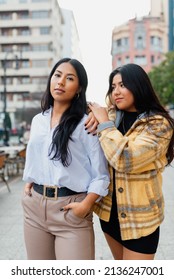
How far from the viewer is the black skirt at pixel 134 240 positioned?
1.92m

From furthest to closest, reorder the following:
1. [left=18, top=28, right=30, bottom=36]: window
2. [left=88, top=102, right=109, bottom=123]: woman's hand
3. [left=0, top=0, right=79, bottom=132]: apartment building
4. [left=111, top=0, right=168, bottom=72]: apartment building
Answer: [left=111, top=0, right=168, bottom=72]: apartment building
[left=18, top=28, right=30, bottom=36]: window
[left=0, top=0, right=79, bottom=132]: apartment building
[left=88, top=102, right=109, bottom=123]: woman's hand

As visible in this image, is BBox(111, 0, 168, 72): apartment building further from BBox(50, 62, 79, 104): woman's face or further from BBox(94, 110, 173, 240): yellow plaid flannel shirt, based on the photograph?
BBox(94, 110, 173, 240): yellow plaid flannel shirt

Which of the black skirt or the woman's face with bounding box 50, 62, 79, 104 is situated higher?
the woman's face with bounding box 50, 62, 79, 104

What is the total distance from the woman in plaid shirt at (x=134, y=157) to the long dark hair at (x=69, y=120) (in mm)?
74

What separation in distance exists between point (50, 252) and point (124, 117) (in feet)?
2.51

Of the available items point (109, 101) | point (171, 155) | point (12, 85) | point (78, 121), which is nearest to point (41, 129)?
point (78, 121)

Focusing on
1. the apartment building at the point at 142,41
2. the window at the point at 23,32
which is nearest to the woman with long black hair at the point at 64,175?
the window at the point at 23,32

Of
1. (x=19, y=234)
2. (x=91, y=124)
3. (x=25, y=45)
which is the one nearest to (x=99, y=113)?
(x=91, y=124)

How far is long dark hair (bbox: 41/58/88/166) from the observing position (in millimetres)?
1914

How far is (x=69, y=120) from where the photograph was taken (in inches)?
77.3

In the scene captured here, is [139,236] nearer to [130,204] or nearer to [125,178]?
[130,204]

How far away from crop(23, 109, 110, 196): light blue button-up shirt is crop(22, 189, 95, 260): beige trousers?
0.27ft

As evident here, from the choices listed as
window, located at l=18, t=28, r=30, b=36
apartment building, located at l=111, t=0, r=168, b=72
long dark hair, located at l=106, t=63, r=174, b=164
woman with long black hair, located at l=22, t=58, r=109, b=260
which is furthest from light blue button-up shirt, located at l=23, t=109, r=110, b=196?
apartment building, located at l=111, t=0, r=168, b=72

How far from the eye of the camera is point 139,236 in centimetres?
190
